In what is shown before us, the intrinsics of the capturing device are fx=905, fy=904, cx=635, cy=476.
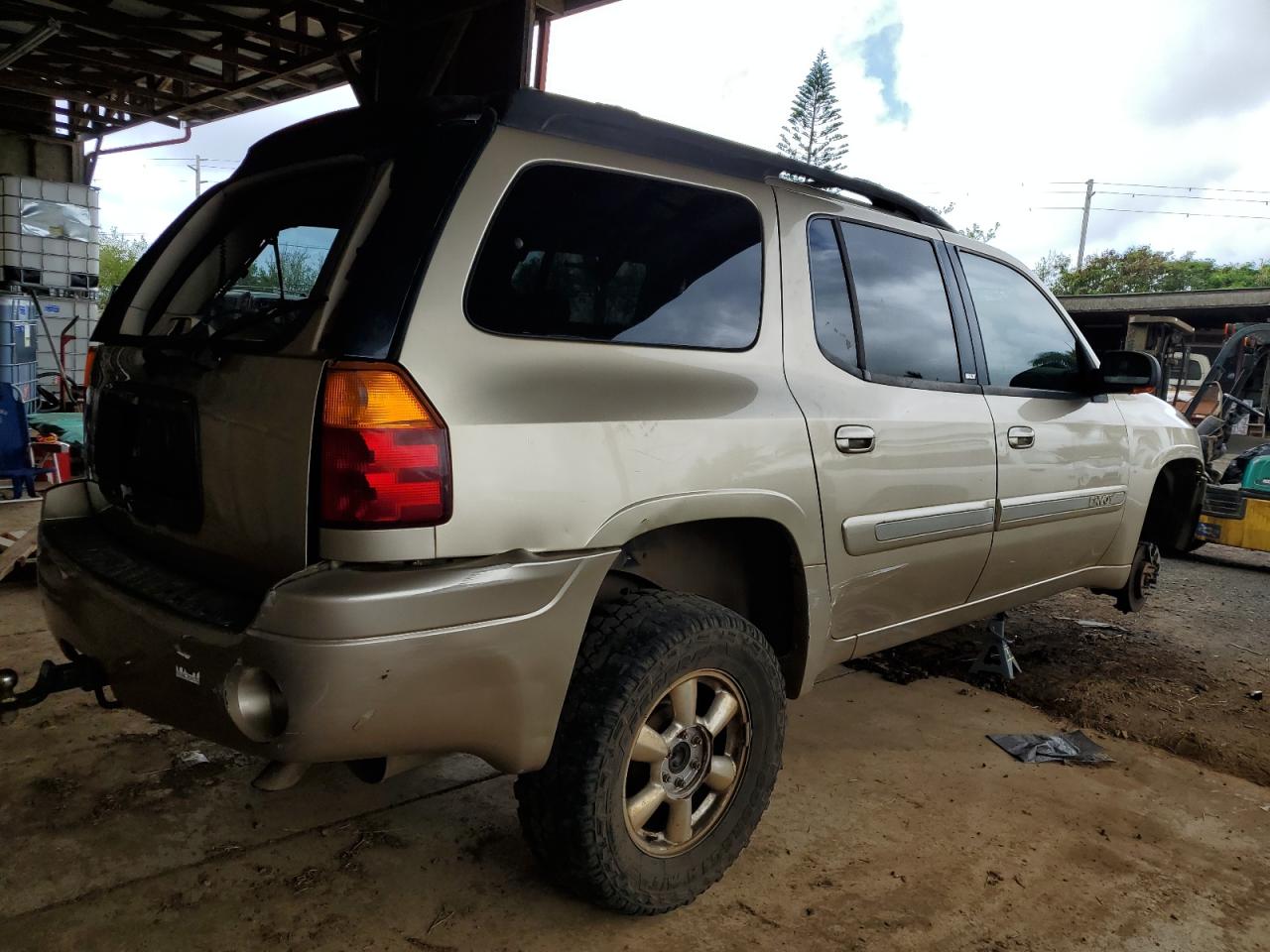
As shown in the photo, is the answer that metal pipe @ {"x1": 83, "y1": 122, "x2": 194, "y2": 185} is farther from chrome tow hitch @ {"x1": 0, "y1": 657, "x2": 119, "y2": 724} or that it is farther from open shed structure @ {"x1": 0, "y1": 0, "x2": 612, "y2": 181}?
chrome tow hitch @ {"x1": 0, "y1": 657, "x2": 119, "y2": 724}

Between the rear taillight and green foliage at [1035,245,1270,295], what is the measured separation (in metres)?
43.9

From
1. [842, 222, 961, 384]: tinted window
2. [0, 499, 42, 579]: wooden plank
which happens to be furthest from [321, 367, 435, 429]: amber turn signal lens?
[0, 499, 42, 579]: wooden plank

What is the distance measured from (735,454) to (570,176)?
29.5 inches

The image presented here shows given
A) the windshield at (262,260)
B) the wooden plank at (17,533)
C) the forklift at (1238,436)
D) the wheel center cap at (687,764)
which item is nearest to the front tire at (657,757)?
the wheel center cap at (687,764)

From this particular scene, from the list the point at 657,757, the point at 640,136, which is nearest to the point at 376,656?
the point at 657,757

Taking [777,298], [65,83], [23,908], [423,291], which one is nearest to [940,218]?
[777,298]

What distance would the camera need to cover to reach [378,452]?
1.68 meters

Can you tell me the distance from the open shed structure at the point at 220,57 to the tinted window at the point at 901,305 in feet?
9.20

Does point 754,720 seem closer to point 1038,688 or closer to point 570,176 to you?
point 570,176

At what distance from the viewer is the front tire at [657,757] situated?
6.52 feet

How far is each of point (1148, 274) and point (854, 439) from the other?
4629cm

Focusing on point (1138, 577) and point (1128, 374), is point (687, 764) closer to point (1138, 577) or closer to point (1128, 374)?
point (1128, 374)

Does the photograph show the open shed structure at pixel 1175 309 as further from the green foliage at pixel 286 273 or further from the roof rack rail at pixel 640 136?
the green foliage at pixel 286 273

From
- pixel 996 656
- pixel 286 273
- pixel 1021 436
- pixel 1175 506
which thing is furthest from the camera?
pixel 1175 506
